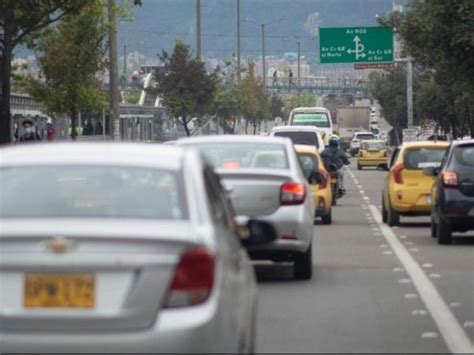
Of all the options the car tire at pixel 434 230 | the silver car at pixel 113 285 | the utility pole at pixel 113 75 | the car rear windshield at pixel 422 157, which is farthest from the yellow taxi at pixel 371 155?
the silver car at pixel 113 285

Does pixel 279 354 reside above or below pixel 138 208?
below

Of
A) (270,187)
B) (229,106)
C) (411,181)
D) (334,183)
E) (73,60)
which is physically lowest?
(334,183)

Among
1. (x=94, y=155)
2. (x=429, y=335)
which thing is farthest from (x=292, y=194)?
(x=94, y=155)

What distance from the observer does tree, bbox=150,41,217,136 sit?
70062mm

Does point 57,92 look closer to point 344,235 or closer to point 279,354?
point 344,235

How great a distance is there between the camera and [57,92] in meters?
47.8

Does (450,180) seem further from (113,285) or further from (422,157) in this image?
(113,285)

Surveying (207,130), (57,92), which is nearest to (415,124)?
(207,130)

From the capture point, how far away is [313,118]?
68375 millimetres

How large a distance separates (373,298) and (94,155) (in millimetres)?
7424

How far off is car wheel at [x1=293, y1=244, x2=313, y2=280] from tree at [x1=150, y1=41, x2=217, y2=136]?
52572 mm

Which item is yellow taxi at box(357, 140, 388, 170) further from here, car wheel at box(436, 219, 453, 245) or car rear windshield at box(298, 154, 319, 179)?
car wheel at box(436, 219, 453, 245)

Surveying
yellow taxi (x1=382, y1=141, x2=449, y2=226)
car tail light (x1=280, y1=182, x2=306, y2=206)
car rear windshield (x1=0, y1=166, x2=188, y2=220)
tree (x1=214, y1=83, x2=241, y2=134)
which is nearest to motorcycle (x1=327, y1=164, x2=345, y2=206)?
yellow taxi (x1=382, y1=141, x2=449, y2=226)

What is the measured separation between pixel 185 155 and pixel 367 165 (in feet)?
201
